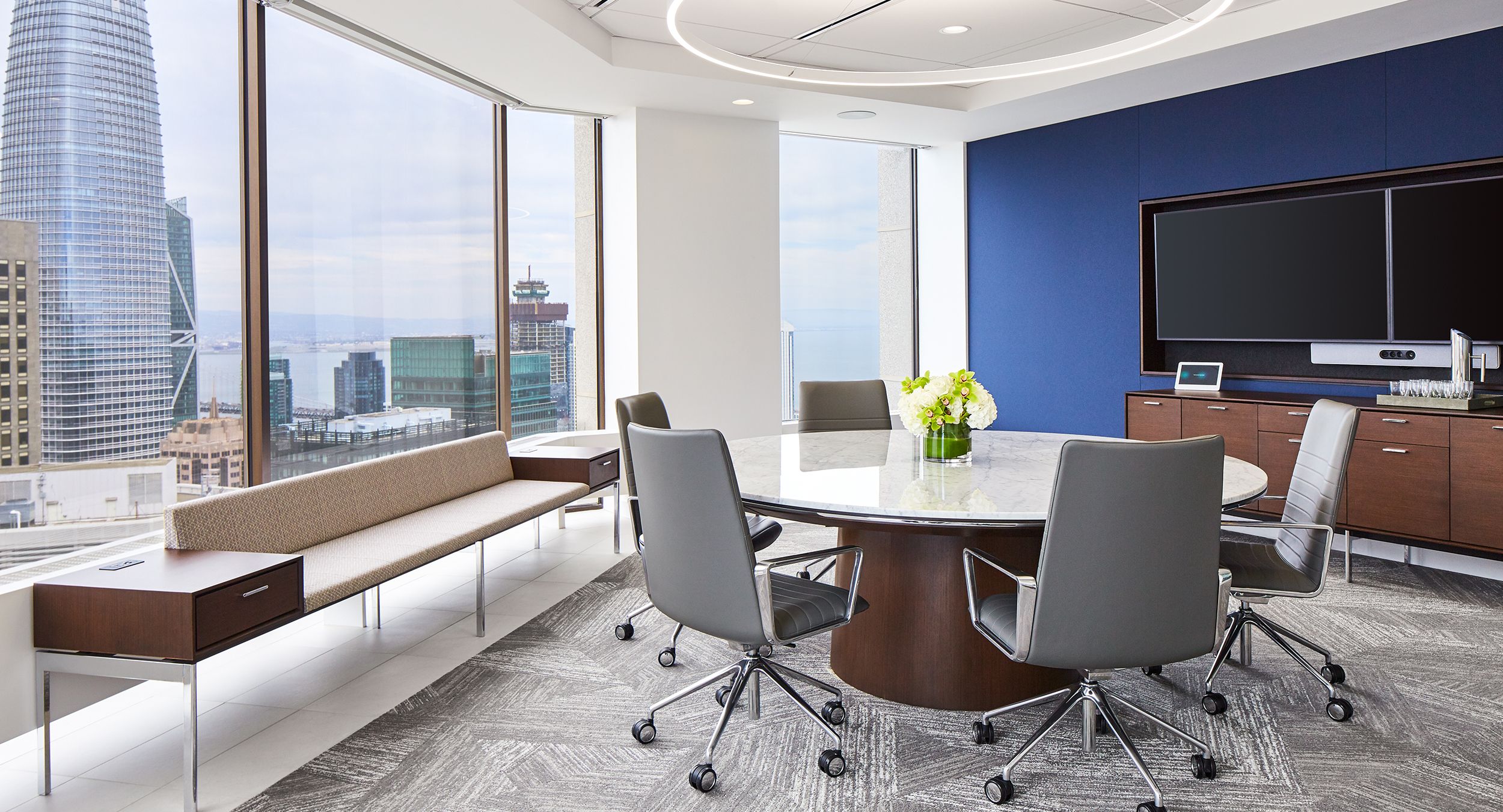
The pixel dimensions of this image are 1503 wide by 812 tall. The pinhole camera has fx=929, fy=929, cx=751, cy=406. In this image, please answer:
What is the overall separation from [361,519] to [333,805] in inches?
70.9

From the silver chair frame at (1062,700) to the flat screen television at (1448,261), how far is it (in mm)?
3464

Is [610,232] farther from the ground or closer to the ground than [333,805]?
farther from the ground

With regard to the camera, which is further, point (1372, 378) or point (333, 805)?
point (1372, 378)

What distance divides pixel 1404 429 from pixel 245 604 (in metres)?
5.29

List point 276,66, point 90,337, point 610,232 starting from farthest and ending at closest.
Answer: point 610,232, point 276,66, point 90,337

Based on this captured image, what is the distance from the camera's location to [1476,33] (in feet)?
15.9

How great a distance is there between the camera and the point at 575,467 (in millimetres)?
5270

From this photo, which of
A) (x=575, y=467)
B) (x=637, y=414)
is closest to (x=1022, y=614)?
(x=637, y=414)

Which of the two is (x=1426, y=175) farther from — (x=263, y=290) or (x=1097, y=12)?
(x=263, y=290)

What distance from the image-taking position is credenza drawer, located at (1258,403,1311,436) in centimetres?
523

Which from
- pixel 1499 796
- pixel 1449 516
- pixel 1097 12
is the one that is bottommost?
pixel 1499 796

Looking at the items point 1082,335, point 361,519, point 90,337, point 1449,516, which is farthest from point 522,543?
point 1449,516

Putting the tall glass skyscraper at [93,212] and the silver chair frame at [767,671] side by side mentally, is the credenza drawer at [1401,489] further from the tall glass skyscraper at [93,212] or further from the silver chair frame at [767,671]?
the tall glass skyscraper at [93,212]

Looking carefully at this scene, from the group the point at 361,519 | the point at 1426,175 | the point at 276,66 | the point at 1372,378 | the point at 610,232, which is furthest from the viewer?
the point at 610,232
